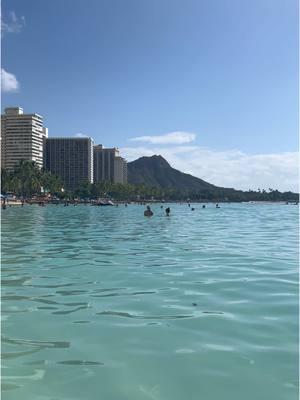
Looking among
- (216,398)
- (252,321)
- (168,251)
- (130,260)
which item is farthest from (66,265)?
(216,398)

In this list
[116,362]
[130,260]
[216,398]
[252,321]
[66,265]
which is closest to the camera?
[216,398]

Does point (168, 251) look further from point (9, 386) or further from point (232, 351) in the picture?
point (9, 386)

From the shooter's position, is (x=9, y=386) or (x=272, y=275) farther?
(x=272, y=275)

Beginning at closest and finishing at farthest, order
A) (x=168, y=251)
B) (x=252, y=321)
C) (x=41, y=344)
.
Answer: (x=41, y=344)
(x=252, y=321)
(x=168, y=251)

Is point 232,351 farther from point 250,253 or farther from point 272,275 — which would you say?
point 250,253

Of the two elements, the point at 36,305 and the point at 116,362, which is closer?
the point at 116,362

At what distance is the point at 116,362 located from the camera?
741cm

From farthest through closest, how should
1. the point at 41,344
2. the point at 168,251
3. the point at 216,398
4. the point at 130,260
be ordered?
the point at 168,251
the point at 130,260
the point at 41,344
the point at 216,398

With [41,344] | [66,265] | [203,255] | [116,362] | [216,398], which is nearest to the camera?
[216,398]

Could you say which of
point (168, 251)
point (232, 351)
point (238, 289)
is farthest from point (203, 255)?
point (232, 351)

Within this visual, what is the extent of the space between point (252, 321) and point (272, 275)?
6.21 meters

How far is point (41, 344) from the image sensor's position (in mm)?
8250

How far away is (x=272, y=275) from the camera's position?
15.6 metres

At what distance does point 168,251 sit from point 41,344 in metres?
14.9
